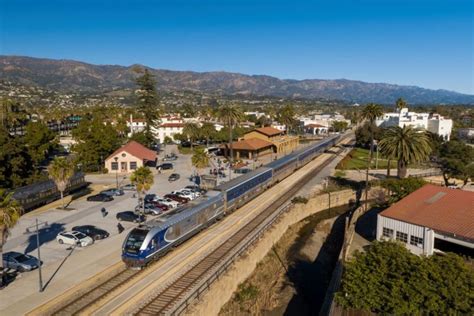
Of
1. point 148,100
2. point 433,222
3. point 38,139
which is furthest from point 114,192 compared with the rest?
point 148,100

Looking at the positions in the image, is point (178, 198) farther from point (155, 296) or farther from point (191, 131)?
point (191, 131)

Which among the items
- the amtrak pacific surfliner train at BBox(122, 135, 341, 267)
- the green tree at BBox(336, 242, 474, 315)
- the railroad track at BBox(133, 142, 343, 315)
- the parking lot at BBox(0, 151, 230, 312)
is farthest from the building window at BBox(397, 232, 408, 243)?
the parking lot at BBox(0, 151, 230, 312)

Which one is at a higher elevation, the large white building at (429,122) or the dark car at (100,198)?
the large white building at (429,122)

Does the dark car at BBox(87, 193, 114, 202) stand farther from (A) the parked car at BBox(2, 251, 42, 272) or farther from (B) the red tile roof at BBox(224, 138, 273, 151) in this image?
(B) the red tile roof at BBox(224, 138, 273, 151)

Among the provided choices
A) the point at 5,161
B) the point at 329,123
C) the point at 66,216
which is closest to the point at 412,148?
the point at 66,216

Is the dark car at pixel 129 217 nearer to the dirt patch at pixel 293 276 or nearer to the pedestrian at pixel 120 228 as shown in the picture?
the pedestrian at pixel 120 228

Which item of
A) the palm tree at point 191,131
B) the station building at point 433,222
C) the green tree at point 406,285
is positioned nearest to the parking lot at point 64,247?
the green tree at point 406,285

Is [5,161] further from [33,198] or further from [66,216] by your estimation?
[66,216]
